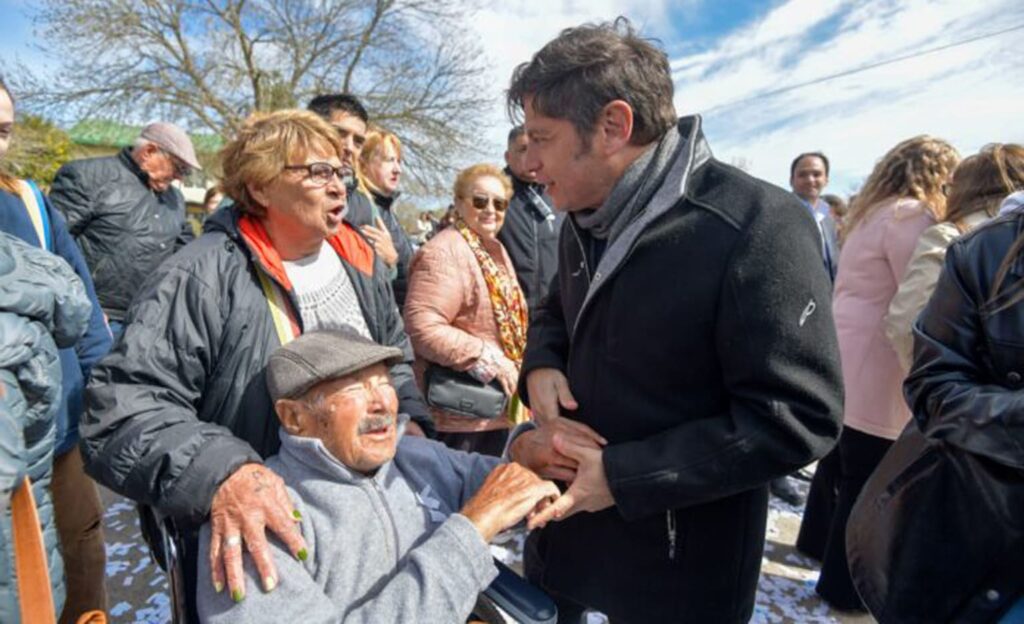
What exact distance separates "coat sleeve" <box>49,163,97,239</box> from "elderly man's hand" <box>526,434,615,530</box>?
13.7 feet

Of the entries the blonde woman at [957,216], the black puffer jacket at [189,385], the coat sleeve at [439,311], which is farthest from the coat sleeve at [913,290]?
the black puffer jacket at [189,385]

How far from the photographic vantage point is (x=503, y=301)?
3.21 m

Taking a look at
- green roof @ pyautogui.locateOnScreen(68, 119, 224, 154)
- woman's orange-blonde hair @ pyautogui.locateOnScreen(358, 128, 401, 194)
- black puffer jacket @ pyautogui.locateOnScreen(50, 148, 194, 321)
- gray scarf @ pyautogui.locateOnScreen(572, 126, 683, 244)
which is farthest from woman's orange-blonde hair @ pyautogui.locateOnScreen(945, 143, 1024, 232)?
green roof @ pyautogui.locateOnScreen(68, 119, 224, 154)

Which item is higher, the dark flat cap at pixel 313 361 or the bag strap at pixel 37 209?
the bag strap at pixel 37 209

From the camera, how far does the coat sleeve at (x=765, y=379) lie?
1275 mm

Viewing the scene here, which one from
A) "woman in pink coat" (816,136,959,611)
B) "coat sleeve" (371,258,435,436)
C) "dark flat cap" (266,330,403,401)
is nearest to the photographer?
"dark flat cap" (266,330,403,401)

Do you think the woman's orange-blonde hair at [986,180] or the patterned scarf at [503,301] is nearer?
the woman's orange-blonde hair at [986,180]

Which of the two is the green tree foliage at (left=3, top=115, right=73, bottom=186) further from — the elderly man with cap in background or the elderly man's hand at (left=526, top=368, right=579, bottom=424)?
the elderly man's hand at (left=526, top=368, right=579, bottom=424)

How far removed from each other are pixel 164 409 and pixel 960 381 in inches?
76.4

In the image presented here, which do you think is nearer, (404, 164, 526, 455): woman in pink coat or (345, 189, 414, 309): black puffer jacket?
(404, 164, 526, 455): woman in pink coat

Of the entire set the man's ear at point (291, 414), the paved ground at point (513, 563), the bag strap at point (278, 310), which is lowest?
the paved ground at point (513, 563)

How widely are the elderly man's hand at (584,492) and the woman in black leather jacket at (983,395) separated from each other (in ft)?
2.51

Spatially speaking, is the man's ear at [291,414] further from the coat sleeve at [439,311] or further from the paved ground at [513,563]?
the paved ground at [513,563]

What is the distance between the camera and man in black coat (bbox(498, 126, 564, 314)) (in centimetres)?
364
